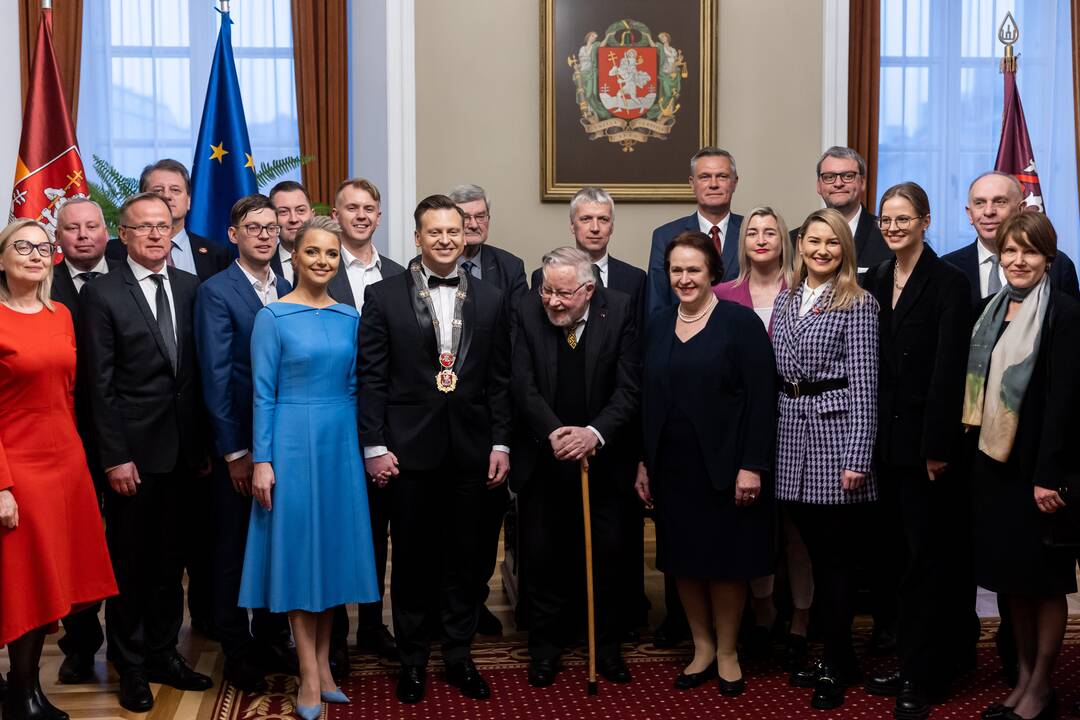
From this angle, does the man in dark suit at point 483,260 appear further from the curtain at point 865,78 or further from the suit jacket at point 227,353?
the curtain at point 865,78

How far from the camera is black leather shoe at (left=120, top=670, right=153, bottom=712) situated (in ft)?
11.6

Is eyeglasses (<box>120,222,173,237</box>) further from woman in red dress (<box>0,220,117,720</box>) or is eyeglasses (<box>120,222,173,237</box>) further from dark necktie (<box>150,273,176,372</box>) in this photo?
woman in red dress (<box>0,220,117,720</box>)

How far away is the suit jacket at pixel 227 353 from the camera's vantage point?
3590mm

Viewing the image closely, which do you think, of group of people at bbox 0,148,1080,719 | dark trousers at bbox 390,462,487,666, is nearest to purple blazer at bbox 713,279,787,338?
group of people at bbox 0,148,1080,719

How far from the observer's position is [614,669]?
3.83 metres

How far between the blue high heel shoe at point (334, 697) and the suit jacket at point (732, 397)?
137 cm

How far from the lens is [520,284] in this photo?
4.68 metres

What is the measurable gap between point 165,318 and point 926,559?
8.19ft

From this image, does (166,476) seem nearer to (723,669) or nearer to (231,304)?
(231,304)

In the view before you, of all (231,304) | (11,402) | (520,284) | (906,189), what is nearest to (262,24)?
(520,284)

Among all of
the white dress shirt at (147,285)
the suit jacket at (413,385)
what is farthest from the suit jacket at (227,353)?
the suit jacket at (413,385)

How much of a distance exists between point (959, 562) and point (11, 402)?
2.88 metres

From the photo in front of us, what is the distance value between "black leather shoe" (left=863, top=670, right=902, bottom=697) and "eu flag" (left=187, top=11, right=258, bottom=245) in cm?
358

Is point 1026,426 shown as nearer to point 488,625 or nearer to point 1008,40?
point 488,625
